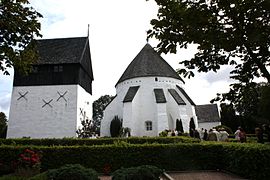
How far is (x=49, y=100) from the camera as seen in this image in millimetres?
30438

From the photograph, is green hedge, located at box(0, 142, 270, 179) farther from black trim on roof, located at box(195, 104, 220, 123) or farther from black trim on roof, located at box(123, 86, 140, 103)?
black trim on roof, located at box(195, 104, 220, 123)

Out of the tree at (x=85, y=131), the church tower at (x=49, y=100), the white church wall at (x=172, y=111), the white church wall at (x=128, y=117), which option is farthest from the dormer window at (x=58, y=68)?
the white church wall at (x=172, y=111)

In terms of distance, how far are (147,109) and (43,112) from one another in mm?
12292

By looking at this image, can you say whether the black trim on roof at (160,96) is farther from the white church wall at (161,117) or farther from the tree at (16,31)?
the tree at (16,31)

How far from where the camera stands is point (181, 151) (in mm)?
12398

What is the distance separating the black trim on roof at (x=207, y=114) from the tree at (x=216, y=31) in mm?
42826

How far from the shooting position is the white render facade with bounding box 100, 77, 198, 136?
96.0ft

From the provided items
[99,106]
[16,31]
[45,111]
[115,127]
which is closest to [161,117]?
[115,127]

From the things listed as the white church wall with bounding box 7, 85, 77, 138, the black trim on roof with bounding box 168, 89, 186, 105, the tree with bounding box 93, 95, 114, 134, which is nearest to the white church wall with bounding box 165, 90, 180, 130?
the black trim on roof with bounding box 168, 89, 186, 105

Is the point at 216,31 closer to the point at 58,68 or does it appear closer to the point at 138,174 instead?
the point at 138,174

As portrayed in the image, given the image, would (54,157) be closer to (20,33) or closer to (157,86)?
(20,33)

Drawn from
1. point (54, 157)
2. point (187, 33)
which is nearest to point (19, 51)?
point (187, 33)

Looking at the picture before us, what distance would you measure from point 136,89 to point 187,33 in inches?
1103

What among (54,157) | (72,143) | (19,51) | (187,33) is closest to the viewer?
(187,33)
